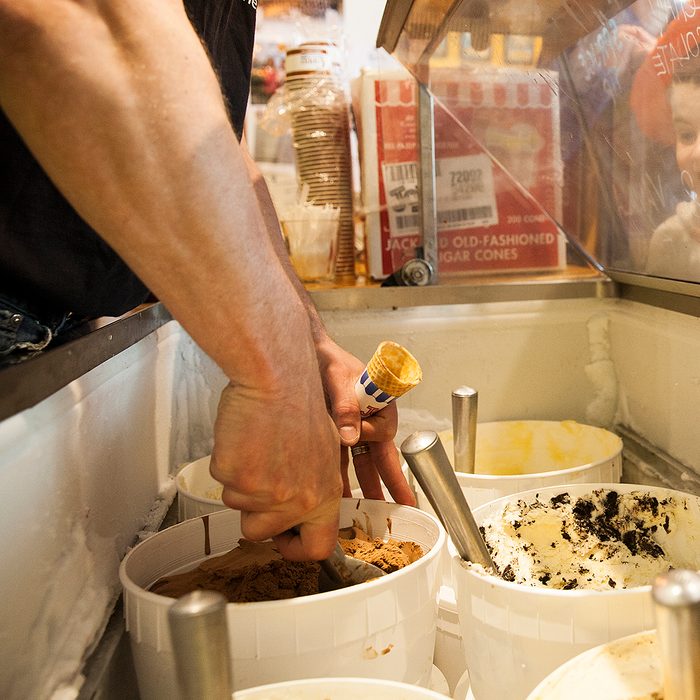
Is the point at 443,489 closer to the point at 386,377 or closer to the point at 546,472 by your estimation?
the point at 386,377

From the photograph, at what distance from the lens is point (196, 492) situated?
3.47 feet

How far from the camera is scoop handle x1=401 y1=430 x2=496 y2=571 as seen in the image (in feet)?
1.86

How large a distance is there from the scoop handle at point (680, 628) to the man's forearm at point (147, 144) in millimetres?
290

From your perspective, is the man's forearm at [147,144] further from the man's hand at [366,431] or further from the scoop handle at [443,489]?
the man's hand at [366,431]

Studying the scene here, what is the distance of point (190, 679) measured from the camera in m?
0.38

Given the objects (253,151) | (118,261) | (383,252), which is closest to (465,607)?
(118,261)

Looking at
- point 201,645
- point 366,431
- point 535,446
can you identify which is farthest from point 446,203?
point 201,645

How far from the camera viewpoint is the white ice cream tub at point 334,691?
501 mm

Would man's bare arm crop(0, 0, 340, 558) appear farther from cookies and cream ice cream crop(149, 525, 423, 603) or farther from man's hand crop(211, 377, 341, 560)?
cookies and cream ice cream crop(149, 525, 423, 603)

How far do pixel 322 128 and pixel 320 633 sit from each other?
1152 mm

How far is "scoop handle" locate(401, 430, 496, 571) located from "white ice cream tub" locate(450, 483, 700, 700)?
0.02 m

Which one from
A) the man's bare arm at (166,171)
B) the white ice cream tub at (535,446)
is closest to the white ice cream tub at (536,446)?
the white ice cream tub at (535,446)

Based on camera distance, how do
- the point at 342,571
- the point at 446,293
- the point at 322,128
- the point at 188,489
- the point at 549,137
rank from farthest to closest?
1. the point at 322,128
2. the point at 446,293
3. the point at 549,137
4. the point at 188,489
5. the point at 342,571

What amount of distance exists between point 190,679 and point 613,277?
1102mm
